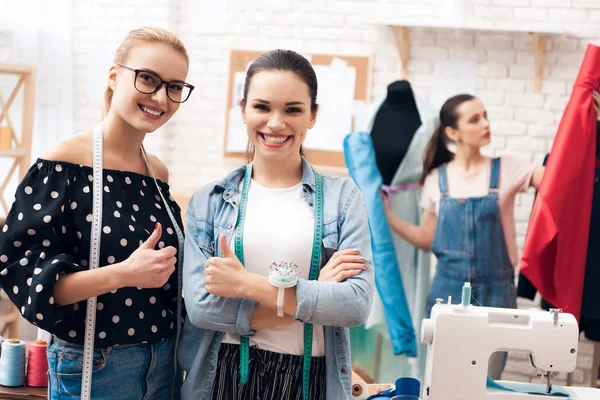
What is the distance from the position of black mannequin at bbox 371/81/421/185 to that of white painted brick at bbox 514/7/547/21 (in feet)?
3.70

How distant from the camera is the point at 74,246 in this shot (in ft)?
6.05

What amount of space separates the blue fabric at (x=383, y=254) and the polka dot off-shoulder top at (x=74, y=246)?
6.74 feet

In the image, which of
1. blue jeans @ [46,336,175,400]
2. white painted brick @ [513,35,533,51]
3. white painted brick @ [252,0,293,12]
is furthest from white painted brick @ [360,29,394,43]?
blue jeans @ [46,336,175,400]

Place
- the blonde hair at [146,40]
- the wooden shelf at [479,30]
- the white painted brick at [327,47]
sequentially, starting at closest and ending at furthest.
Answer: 1. the blonde hair at [146,40]
2. the wooden shelf at [479,30]
3. the white painted brick at [327,47]

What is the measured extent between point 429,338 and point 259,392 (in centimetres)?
41

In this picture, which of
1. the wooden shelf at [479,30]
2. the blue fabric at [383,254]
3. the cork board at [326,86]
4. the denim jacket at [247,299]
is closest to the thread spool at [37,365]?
the denim jacket at [247,299]

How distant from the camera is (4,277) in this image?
1.79 meters

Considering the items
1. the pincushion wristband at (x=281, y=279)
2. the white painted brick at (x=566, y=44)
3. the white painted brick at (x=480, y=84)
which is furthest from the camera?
the white painted brick at (x=480, y=84)

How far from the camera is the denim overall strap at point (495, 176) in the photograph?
3.84m

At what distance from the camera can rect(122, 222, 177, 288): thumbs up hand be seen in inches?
68.4

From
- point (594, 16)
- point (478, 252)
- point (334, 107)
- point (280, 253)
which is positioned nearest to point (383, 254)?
point (478, 252)

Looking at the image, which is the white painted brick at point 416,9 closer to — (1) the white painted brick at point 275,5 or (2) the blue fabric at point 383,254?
(1) the white painted brick at point 275,5

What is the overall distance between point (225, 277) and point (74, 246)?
38 centimetres

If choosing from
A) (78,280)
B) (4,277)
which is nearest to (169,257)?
(78,280)
